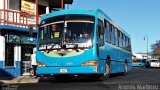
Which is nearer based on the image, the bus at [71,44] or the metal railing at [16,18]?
the bus at [71,44]

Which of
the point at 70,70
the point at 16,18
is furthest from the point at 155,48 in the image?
the point at 70,70

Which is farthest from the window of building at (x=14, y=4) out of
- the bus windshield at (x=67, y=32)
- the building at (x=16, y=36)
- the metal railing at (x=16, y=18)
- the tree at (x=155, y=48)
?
the tree at (x=155, y=48)

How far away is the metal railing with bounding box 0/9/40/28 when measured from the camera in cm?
2851

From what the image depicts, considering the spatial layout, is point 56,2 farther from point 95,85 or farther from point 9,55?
point 95,85

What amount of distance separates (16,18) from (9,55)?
2617 mm

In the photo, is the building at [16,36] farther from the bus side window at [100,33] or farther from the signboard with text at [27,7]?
the bus side window at [100,33]

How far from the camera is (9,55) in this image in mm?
29750

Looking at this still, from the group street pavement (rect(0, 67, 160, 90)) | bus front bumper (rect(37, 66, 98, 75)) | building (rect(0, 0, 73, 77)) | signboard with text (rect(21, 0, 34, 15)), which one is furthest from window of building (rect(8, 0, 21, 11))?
bus front bumper (rect(37, 66, 98, 75))

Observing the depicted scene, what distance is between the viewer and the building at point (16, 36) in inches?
1129

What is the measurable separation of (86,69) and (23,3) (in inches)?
559

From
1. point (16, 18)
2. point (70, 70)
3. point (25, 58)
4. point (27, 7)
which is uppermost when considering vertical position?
point (27, 7)

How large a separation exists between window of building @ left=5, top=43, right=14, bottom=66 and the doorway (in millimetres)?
1079

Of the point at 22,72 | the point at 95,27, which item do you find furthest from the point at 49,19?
the point at 22,72

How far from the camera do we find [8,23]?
93.7ft
